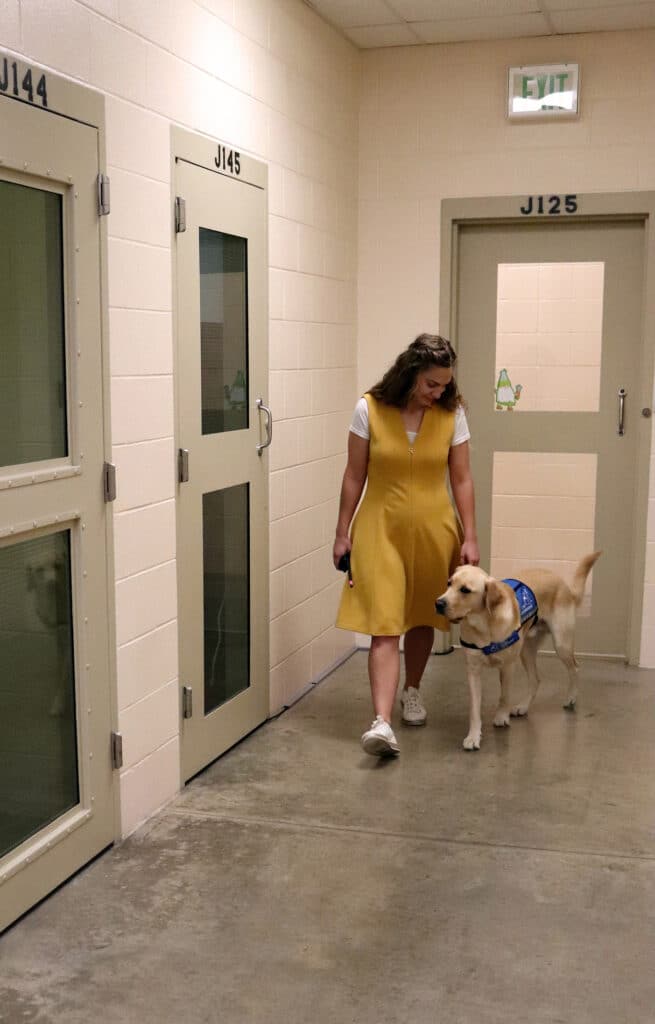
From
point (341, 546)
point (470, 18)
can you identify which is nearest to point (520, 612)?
point (341, 546)

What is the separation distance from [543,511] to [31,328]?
3310mm

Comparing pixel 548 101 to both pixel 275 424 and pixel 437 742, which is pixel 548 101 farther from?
pixel 437 742

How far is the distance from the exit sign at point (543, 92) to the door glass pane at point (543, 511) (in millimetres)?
1586

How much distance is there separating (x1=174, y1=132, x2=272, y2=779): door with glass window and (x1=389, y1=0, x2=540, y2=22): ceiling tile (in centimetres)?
121

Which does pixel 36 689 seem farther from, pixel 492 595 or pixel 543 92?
pixel 543 92

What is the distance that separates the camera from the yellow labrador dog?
13.5 feet

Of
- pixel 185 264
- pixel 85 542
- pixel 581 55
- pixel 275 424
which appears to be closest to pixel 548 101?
pixel 581 55

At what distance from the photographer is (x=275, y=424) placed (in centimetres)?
454

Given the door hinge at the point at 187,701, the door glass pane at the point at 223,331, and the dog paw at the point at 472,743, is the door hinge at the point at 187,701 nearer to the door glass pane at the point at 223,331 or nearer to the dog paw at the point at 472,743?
the door glass pane at the point at 223,331

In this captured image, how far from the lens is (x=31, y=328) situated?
112 inches

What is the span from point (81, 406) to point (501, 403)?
298 centimetres

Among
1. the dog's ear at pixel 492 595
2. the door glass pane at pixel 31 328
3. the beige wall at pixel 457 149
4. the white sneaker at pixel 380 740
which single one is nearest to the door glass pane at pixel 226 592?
the white sneaker at pixel 380 740

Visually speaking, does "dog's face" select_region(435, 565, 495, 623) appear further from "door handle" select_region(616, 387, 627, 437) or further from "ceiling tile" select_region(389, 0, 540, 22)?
"ceiling tile" select_region(389, 0, 540, 22)

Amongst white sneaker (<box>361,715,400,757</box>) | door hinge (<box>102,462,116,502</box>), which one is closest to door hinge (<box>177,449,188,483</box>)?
door hinge (<box>102,462,116,502</box>)
